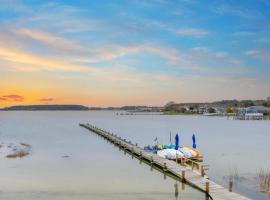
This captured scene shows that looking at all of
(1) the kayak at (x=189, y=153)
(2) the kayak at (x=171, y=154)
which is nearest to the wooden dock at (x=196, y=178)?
(2) the kayak at (x=171, y=154)

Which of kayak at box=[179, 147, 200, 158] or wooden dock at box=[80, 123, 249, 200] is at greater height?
kayak at box=[179, 147, 200, 158]

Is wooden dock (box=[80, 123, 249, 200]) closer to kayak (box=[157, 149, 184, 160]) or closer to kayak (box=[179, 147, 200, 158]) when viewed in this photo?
kayak (box=[157, 149, 184, 160])

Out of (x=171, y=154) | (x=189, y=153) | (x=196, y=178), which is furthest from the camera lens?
(x=189, y=153)

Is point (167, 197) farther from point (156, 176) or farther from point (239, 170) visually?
point (239, 170)

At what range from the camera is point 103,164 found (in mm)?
42844

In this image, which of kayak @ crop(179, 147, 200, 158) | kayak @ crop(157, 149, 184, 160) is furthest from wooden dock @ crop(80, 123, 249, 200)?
kayak @ crop(179, 147, 200, 158)

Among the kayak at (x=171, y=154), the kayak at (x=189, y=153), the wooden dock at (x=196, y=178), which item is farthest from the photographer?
the kayak at (x=189, y=153)

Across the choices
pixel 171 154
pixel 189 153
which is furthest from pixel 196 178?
pixel 189 153

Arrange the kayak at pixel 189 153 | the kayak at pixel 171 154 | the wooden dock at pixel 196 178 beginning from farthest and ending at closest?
the kayak at pixel 189 153, the kayak at pixel 171 154, the wooden dock at pixel 196 178

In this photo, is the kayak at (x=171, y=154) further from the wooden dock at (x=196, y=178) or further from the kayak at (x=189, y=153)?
the kayak at (x=189, y=153)

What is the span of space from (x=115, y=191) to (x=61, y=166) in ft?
44.0

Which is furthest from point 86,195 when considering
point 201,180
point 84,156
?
point 84,156

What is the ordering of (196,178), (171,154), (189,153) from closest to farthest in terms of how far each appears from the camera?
(196,178) → (171,154) → (189,153)

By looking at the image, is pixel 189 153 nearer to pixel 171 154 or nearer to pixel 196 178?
pixel 171 154
